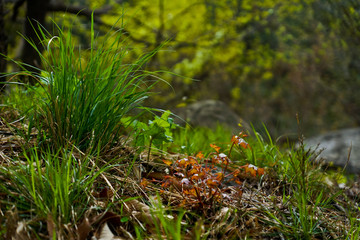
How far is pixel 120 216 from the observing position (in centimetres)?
165

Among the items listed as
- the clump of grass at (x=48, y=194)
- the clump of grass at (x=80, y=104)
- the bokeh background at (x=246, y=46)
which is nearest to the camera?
the clump of grass at (x=48, y=194)

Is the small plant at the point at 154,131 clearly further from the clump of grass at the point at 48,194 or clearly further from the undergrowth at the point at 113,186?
the clump of grass at the point at 48,194

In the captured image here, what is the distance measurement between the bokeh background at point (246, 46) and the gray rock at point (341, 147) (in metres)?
0.60

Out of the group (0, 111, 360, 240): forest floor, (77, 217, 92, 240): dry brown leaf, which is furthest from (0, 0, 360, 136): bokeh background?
(77, 217, 92, 240): dry brown leaf

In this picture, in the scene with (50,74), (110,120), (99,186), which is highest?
(50,74)

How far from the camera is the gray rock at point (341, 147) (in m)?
6.13

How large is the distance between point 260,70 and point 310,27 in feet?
8.34

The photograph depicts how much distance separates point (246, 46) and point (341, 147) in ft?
13.6

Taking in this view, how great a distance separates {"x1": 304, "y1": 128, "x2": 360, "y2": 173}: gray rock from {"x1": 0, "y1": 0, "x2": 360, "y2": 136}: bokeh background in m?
0.60

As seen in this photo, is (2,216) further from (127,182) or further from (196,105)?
(196,105)

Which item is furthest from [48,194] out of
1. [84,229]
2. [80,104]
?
[80,104]

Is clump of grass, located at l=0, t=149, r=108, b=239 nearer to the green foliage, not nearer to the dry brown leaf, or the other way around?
→ the dry brown leaf

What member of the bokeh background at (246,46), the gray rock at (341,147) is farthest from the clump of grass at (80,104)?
the gray rock at (341,147)

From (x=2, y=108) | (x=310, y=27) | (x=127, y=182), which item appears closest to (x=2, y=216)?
(x=127, y=182)
